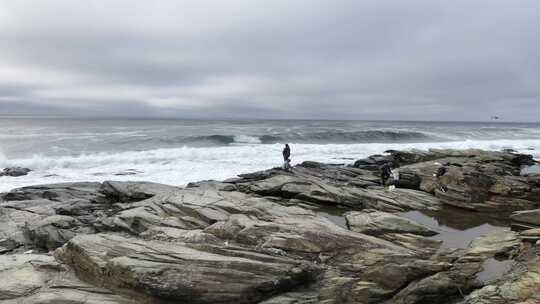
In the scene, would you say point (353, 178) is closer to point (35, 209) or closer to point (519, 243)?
point (519, 243)

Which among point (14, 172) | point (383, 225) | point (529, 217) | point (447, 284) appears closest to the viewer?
point (447, 284)

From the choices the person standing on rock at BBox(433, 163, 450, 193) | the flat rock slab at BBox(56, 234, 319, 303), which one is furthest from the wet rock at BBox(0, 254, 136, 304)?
the person standing on rock at BBox(433, 163, 450, 193)

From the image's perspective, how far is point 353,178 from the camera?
73.8 feet

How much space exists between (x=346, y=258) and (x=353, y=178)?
13.3 meters

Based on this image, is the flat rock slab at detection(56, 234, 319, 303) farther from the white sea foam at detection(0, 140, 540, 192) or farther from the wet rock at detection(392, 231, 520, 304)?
the white sea foam at detection(0, 140, 540, 192)

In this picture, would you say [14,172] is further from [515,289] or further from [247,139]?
[247,139]

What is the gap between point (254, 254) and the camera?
9094mm

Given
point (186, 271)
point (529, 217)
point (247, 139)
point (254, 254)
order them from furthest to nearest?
1. point (247, 139)
2. point (529, 217)
3. point (254, 254)
4. point (186, 271)

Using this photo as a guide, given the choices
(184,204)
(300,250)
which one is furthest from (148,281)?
(184,204)

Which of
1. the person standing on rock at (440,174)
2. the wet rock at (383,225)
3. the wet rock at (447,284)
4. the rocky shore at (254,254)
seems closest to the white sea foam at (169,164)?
the rocky shore at (254,254)

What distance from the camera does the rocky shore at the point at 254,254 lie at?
26.3 feet

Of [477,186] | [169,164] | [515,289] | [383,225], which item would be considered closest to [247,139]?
[169,164]

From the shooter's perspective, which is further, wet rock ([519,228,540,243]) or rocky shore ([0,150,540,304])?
wet rock ([519,228,540,243])

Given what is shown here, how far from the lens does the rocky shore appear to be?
8.01m
